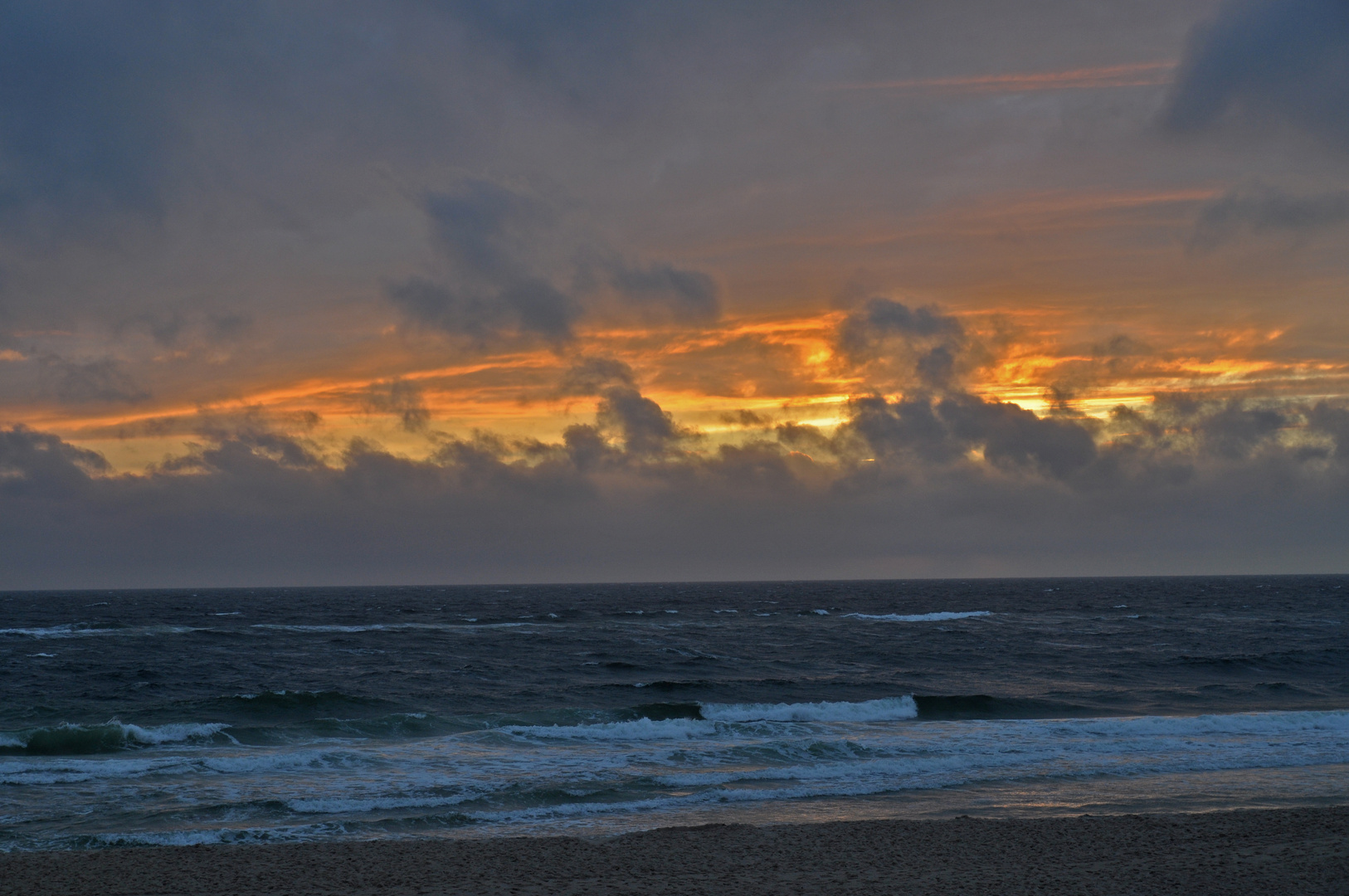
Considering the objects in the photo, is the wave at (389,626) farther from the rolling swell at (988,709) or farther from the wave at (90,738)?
the rolling swell at (988,709)

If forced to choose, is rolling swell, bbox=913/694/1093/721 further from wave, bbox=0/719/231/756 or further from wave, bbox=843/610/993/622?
wave, bbox=843/610/993/622

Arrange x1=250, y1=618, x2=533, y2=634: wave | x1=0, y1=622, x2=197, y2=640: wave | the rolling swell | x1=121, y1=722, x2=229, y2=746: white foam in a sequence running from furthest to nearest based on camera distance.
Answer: x1=250, y1=618, x2=533, y2=634: wave → x1=0, y1=622, x2=197, y2=640: wave → the rolling swell → x1=121, y1=722, x2=229, y2=746: white foam

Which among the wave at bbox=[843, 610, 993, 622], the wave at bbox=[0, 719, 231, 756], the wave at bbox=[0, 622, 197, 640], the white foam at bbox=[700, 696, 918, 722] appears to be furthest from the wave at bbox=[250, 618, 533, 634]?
the white foam at bbox=[700, 696, 918, 722]

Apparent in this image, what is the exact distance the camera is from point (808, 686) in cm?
3503

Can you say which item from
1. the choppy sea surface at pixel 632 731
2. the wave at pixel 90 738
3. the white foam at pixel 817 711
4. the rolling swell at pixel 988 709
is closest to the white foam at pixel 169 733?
the wave at pixel 90 738

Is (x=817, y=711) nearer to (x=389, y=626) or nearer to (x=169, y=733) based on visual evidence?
(x=169, y=733)

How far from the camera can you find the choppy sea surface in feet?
54.3

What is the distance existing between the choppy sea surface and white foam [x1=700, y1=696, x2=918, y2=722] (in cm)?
11

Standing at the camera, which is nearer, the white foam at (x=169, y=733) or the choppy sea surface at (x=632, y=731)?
the choppy sea surface at (x=632, y=731)

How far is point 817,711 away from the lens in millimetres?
29844

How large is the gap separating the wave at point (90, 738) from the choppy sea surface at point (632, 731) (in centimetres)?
9

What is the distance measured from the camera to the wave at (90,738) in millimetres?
22844

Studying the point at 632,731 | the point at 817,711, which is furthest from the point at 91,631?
the point at 817,711

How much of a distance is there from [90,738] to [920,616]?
70.3 meters
